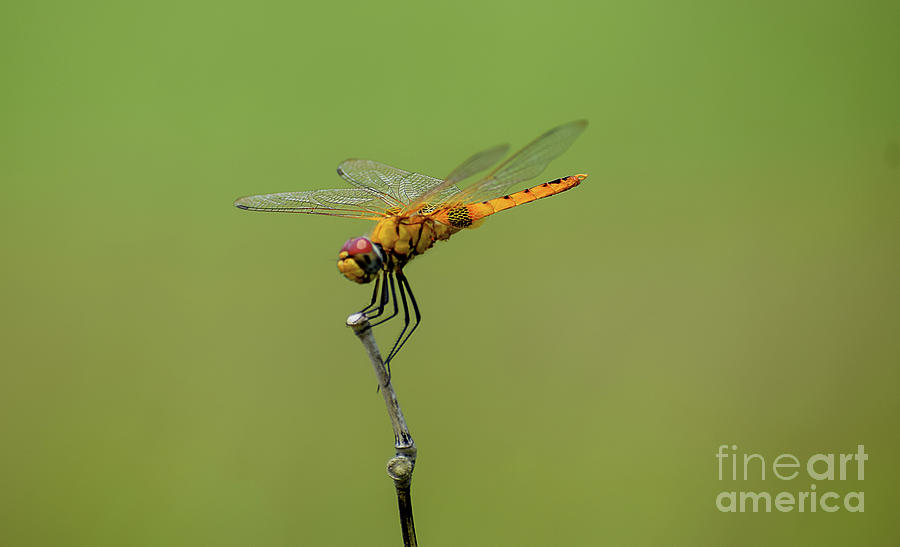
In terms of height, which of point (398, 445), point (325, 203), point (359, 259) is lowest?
point (398, 445)

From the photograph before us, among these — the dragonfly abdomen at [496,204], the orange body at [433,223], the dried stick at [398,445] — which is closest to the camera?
the dried stick at [398,445]

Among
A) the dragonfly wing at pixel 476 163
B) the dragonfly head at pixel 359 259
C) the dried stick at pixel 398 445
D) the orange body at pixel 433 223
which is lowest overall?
the dried stick at pixel 398 445

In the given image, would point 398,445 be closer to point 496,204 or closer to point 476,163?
point 476,163

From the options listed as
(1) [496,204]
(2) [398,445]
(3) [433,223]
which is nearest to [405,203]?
(3) [433,223]

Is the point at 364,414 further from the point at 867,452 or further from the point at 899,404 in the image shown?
the point at 899,404

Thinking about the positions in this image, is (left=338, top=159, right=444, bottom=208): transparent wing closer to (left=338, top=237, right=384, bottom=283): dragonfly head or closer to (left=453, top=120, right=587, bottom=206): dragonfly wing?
(left=453, top=120, right=587, bottom=206): dragonfly wing

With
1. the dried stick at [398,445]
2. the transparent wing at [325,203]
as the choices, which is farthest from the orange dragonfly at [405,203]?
the dried stick at [398,445]

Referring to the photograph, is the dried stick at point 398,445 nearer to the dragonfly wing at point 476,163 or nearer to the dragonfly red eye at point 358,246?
the dragonfly red eye at point 358,246
